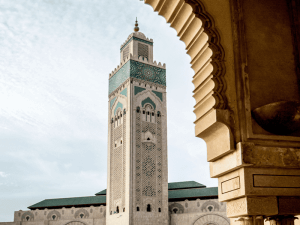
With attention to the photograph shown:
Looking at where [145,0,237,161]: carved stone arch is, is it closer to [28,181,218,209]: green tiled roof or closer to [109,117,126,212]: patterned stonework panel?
[109,117,126,212]: patterned stonework panel

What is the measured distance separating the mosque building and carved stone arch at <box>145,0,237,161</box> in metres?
10.8

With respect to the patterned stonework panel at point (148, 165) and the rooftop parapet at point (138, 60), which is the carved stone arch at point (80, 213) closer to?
the patterned stonework panel at point (148, 165)

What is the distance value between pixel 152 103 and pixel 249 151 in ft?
41.4

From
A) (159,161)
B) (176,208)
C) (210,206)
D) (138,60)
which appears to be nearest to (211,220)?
(210,206)

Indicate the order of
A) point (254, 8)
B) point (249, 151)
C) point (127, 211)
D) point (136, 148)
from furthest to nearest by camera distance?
point (136, 148)
point (127, 211)
point (254, 8)
point (249, 151)

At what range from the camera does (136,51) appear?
46.1 ft

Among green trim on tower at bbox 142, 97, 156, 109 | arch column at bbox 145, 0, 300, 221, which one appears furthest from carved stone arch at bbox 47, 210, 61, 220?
arch column at bbox 145, 0, 300, 221

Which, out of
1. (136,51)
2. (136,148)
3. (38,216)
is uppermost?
(136,51)

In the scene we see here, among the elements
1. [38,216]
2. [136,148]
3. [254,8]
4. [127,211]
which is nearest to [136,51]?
[136,148]

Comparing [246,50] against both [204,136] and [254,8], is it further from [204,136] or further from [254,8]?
[204,136]

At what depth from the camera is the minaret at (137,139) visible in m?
12.4

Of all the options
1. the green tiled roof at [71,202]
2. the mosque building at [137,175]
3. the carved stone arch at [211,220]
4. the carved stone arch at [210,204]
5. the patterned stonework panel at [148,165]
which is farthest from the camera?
the green tiled roof at [71,202]

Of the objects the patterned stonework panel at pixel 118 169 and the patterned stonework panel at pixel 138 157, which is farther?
the patterned stonework panel at pixel 118 169

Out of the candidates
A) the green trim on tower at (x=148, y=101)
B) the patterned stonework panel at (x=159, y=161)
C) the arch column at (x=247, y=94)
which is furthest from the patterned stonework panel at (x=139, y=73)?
the arch column at (x=247, y=94)
